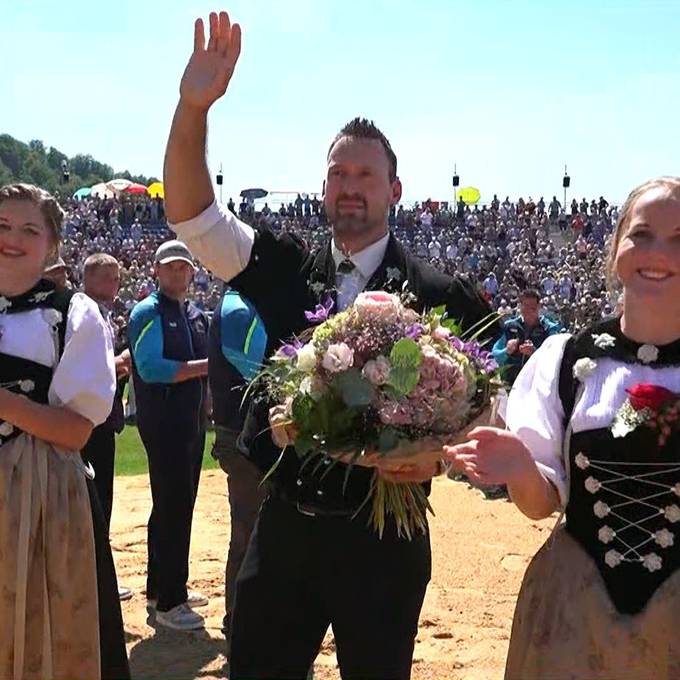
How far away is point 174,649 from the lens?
5.21 meters

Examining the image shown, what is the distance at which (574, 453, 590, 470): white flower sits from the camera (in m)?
2.63

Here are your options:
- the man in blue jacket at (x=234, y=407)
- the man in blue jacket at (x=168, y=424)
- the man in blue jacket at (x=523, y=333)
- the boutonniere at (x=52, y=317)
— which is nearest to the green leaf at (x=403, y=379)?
the boutonniere at (x=52, y=317)

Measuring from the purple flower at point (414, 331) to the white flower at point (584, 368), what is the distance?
18.2 inches

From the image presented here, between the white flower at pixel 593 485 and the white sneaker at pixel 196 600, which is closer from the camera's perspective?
the white flower at pixel 593 485

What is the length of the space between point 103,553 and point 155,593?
2.32 meters

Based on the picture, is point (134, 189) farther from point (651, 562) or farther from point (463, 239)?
point (651, 562)

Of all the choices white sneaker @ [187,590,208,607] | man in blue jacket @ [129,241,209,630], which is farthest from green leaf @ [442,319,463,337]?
white sneaker @ [187,590,208,607]

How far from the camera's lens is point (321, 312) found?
2.87m

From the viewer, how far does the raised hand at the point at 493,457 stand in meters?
2.47

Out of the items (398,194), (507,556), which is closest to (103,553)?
(398,194)

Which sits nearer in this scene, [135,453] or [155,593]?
[155,593]

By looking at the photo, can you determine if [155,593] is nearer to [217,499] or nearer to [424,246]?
[217,499]

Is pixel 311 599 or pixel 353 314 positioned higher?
pixel 353 314

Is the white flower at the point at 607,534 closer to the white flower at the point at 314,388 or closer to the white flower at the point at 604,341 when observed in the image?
the white flower at the point at 604,341
